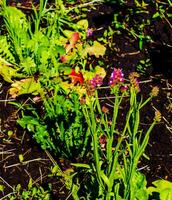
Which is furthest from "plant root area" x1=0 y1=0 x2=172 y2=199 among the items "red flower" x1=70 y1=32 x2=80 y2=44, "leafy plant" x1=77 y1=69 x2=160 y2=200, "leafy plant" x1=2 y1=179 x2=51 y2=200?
"leafy plant" x1=77 y1=69 x2=160 y2=200

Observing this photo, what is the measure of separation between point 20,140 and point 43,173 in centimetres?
24

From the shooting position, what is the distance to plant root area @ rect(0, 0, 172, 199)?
2.13 meters

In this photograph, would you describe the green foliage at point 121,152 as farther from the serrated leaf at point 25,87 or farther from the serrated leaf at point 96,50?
the serrated leaf at point 96,50

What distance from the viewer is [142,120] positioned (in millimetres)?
2354

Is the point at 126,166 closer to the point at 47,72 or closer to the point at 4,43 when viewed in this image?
the point at 47,72

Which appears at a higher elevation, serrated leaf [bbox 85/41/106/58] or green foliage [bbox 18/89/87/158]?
serrated leaf [bbox 85/41/106/58]

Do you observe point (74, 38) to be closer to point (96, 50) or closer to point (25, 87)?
point (96, 50)

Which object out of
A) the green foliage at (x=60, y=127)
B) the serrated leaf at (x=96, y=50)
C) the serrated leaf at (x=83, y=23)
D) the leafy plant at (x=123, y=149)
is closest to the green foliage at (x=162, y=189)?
the leafy plant at (x=123, y=149)

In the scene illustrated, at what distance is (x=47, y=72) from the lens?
98.3 inches

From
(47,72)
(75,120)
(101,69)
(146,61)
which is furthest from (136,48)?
(75,120)

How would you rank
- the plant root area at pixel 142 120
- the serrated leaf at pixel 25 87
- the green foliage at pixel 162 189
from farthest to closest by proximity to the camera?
the serrated leaf at pixel 25 87
the plant root area at pixel 142 120
the green foliage at pixel 162 189

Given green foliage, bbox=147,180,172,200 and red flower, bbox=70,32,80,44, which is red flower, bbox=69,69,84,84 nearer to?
red flower, bbox=70,32,80,44

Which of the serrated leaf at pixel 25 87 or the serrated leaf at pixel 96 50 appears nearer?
the serrated leaf at pixel 25 87

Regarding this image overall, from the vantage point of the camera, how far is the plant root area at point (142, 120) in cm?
213
